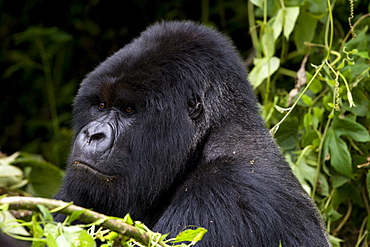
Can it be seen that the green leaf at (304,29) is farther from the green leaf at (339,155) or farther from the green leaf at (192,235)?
the green leaf at (192,235)

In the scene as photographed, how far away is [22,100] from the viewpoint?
690 cm

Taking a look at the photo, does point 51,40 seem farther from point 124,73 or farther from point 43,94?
point 124,73

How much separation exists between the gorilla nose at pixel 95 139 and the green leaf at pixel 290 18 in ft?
5.77

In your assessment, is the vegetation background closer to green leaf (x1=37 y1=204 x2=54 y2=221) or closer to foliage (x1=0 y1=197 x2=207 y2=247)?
foliage (x1=0 y1=197 x2=207 y2=247)

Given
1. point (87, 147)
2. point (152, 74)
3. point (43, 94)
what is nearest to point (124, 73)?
point (152, 74)

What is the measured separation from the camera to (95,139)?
2592 mm

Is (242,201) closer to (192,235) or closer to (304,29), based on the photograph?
(192,235)

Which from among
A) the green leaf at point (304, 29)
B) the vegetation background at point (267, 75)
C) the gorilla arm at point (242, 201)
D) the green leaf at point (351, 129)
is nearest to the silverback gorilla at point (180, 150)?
the gorilla arm at point (242, 201)

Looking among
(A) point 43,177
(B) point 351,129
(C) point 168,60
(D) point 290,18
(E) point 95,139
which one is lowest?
(A) point 43,177

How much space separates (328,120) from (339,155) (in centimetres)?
25

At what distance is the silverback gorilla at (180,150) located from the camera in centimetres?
243

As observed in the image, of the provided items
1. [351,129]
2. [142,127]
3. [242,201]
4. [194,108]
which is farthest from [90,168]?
[351,129]

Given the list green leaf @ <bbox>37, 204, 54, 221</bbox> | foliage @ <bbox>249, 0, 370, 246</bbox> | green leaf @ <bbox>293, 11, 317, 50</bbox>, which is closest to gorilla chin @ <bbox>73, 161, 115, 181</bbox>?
green leaf @ <bbox>37, 204, 54, 221</bbox>

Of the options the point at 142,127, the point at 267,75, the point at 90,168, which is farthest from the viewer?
the point at 267,75
